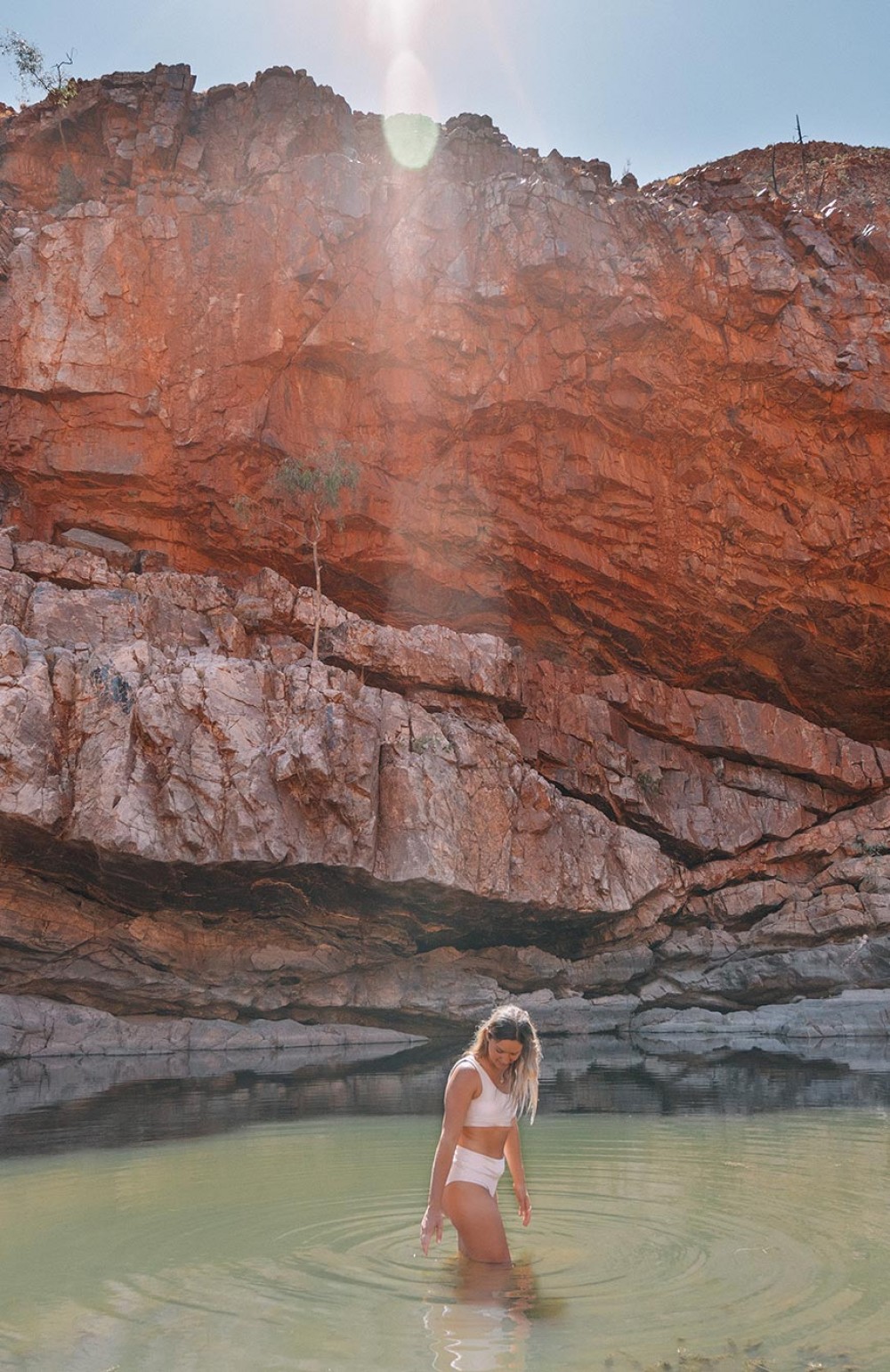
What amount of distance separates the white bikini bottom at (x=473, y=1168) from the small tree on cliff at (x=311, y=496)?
27.2 meters

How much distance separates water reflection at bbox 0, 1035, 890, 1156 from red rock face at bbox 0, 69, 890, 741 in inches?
719

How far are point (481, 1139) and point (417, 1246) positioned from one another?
1.40 metres

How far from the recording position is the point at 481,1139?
20.7 ft

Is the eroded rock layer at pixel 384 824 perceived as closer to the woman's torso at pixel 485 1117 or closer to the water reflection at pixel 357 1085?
the water reflection at pixel 357 1085

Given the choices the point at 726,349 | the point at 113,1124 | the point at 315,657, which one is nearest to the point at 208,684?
the point at 315,657

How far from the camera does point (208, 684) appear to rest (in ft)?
92.5

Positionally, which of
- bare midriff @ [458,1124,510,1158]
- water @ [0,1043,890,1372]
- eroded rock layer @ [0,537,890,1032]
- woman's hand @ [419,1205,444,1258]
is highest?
eroded rock layer @ [0,537,890,1032]

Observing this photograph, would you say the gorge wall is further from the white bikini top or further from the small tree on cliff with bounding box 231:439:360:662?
the white bikini top

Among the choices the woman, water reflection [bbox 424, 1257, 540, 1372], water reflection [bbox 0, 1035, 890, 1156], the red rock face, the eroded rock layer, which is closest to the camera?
water reflection [bbox 424, 1257, 540, 1372]

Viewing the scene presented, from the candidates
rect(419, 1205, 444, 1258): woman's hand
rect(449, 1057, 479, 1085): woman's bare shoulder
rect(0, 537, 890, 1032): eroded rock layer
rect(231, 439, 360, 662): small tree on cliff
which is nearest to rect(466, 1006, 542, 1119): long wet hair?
rect(449, 1057, 479, 1085): woman's bare shoulder

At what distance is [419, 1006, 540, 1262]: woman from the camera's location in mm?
6223

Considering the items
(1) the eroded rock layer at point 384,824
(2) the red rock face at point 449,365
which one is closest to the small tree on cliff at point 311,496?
(2) the red rock face at point 449,365

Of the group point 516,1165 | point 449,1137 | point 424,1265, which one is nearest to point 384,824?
point 516,1165

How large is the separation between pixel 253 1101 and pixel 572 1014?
687 inches
